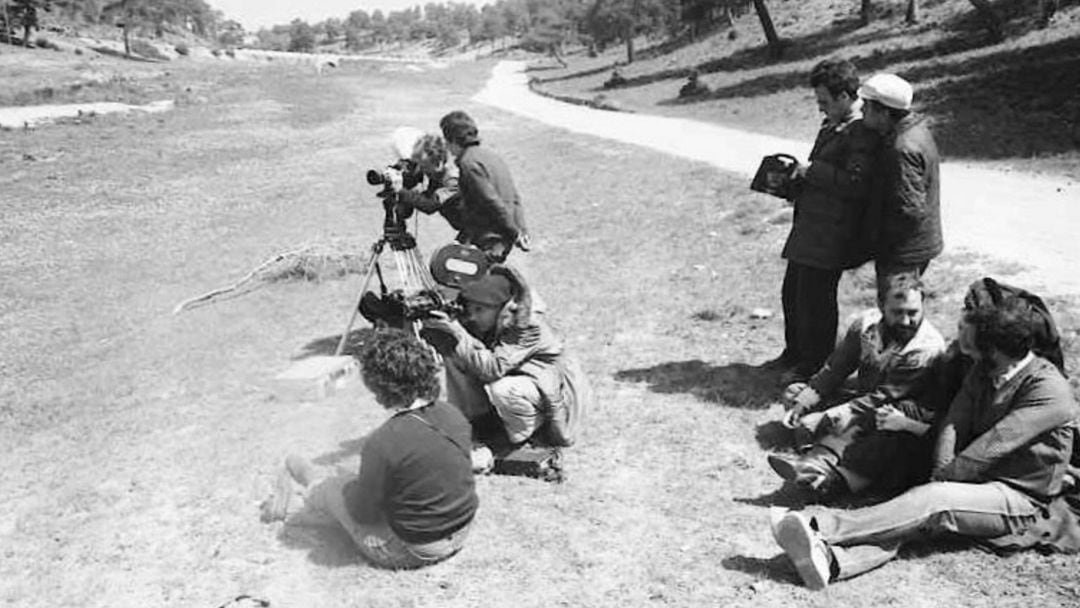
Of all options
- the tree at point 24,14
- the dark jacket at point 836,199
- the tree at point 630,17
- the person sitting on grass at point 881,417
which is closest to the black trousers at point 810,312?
the dark jacket at point 836,199

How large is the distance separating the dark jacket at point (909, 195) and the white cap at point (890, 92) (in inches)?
6.3

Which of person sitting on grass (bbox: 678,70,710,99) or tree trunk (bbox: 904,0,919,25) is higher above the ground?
tree trunk (bbox: 904,0,919,25)

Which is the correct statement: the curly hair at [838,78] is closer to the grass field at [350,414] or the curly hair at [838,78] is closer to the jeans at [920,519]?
the grass field at [350,414]

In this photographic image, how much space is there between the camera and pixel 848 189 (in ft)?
19.1

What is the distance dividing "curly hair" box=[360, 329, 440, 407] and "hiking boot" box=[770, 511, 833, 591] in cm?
172

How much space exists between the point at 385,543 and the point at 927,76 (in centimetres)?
2053

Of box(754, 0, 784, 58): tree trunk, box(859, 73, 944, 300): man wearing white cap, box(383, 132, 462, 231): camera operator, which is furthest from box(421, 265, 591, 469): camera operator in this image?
box(754, 0, 784, 58): tree trunk

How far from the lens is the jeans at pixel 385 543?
4395 millimetres

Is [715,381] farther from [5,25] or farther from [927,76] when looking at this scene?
[5,25]

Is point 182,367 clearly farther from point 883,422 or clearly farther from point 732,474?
point 883,422

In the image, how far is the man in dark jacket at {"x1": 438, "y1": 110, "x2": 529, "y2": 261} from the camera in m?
6.57

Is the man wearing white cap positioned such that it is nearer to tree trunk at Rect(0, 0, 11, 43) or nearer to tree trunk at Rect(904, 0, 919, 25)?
tree trunk at Rect(904, 0, 919, 25)

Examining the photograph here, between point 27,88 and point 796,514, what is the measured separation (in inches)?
1770

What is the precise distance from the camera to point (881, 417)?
4.77 meters
